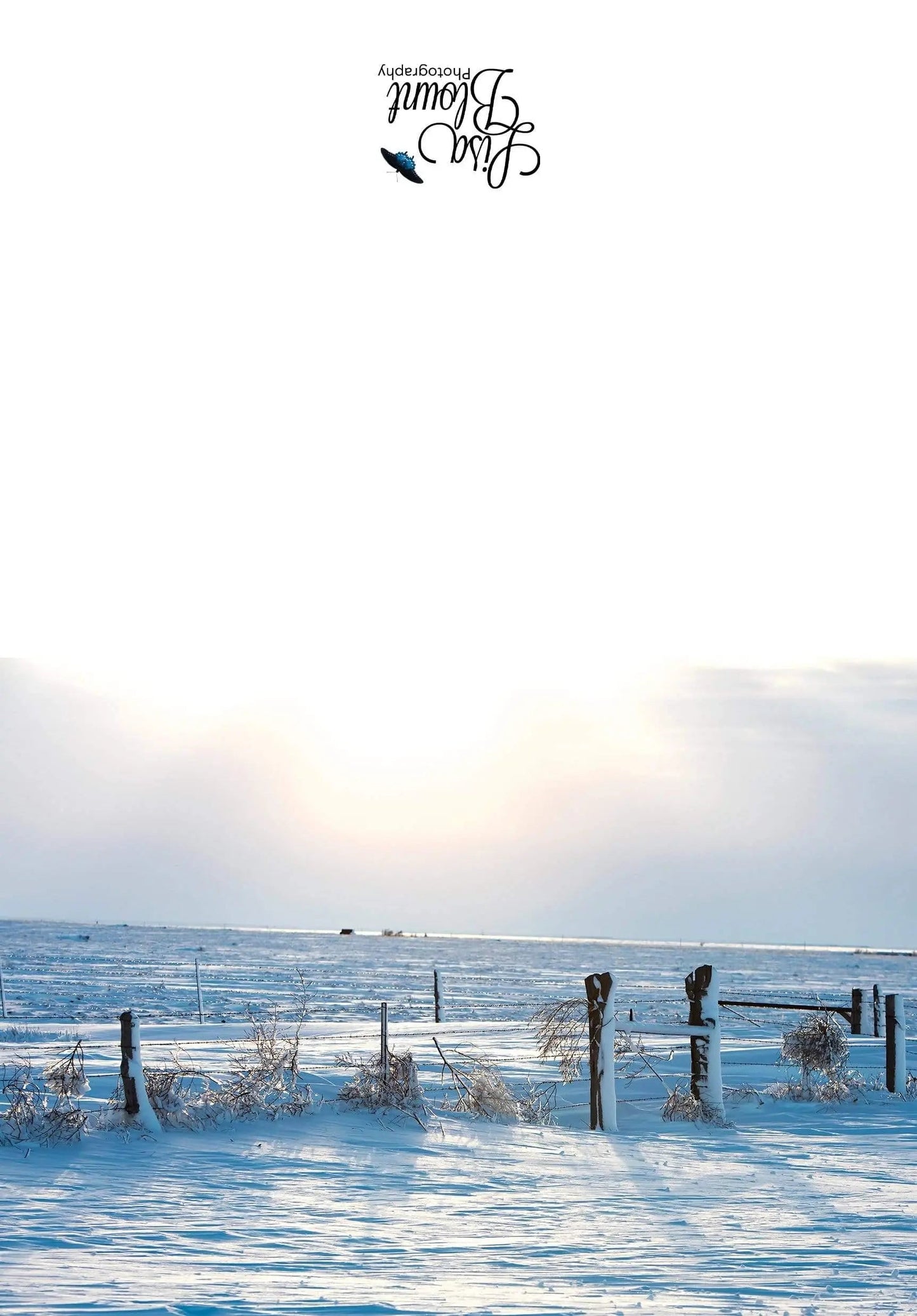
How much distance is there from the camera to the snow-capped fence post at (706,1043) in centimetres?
1272

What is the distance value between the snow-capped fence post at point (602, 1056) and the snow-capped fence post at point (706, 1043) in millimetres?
838

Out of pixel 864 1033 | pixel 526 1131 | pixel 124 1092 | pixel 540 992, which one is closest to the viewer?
pixel 124 1092

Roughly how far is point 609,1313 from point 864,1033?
65.8 feet

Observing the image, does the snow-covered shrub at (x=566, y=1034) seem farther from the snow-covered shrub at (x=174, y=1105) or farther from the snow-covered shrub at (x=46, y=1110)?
the snow-covered shrub at (x=46, y=1110)

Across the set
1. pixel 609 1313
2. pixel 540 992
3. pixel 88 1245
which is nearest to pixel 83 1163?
pixel 88 1245

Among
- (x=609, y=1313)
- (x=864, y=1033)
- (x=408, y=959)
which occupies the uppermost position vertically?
(x=609, y=1313)

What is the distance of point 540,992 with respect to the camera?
4644cm

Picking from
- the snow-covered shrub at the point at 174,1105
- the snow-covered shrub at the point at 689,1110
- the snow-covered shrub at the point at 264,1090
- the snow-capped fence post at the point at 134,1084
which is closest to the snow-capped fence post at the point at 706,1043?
the snow-covered shrub at the point at 689,1110

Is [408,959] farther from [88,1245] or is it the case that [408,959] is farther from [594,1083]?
[88,1245]

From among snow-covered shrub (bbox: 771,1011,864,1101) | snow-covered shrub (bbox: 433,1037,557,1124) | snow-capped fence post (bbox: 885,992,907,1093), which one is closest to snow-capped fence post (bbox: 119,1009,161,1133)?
snow-covered shrub (bbox: 433,1037,557,1124)

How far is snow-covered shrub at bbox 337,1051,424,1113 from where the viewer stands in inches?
482

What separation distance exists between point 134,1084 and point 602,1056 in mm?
4144

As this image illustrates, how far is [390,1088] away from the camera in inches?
484

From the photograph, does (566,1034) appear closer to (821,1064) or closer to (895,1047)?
(821,1064)
